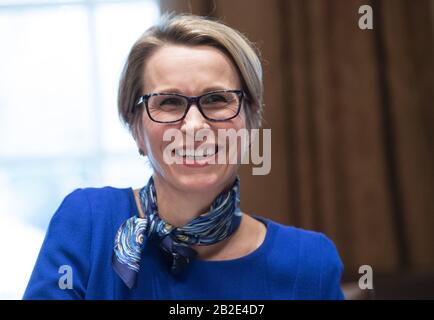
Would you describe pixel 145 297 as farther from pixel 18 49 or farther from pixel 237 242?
pixel 18 49

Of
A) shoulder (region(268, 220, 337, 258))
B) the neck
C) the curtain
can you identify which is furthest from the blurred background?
the neck

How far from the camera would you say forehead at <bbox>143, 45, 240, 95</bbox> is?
33.5 inches

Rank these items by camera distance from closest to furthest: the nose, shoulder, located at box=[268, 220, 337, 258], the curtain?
1. the nose
2. shoulder, located at box=[268, 220, 337, 258]
3. the curtain

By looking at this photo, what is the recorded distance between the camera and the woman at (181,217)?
0.84 metres

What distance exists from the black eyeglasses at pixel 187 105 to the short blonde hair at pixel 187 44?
0.06m

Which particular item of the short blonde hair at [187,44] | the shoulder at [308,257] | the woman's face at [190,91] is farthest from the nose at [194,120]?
the shoulder at [308,257]

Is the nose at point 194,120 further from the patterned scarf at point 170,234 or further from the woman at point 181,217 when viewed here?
the patterned scarf at point 170,234

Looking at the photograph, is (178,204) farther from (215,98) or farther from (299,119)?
(299,119)

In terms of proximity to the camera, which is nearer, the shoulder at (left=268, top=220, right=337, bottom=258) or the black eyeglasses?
the black eyeglasses

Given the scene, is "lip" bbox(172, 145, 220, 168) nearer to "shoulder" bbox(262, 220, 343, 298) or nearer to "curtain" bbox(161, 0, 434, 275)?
"shoulder" bbox(262, 220, 343, 298)

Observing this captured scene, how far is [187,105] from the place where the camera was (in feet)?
2.76

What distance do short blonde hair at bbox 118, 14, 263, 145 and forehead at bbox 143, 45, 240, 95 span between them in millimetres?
14

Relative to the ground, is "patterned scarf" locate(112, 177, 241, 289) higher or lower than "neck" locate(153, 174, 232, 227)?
lower

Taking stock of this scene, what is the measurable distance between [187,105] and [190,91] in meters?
0.02
